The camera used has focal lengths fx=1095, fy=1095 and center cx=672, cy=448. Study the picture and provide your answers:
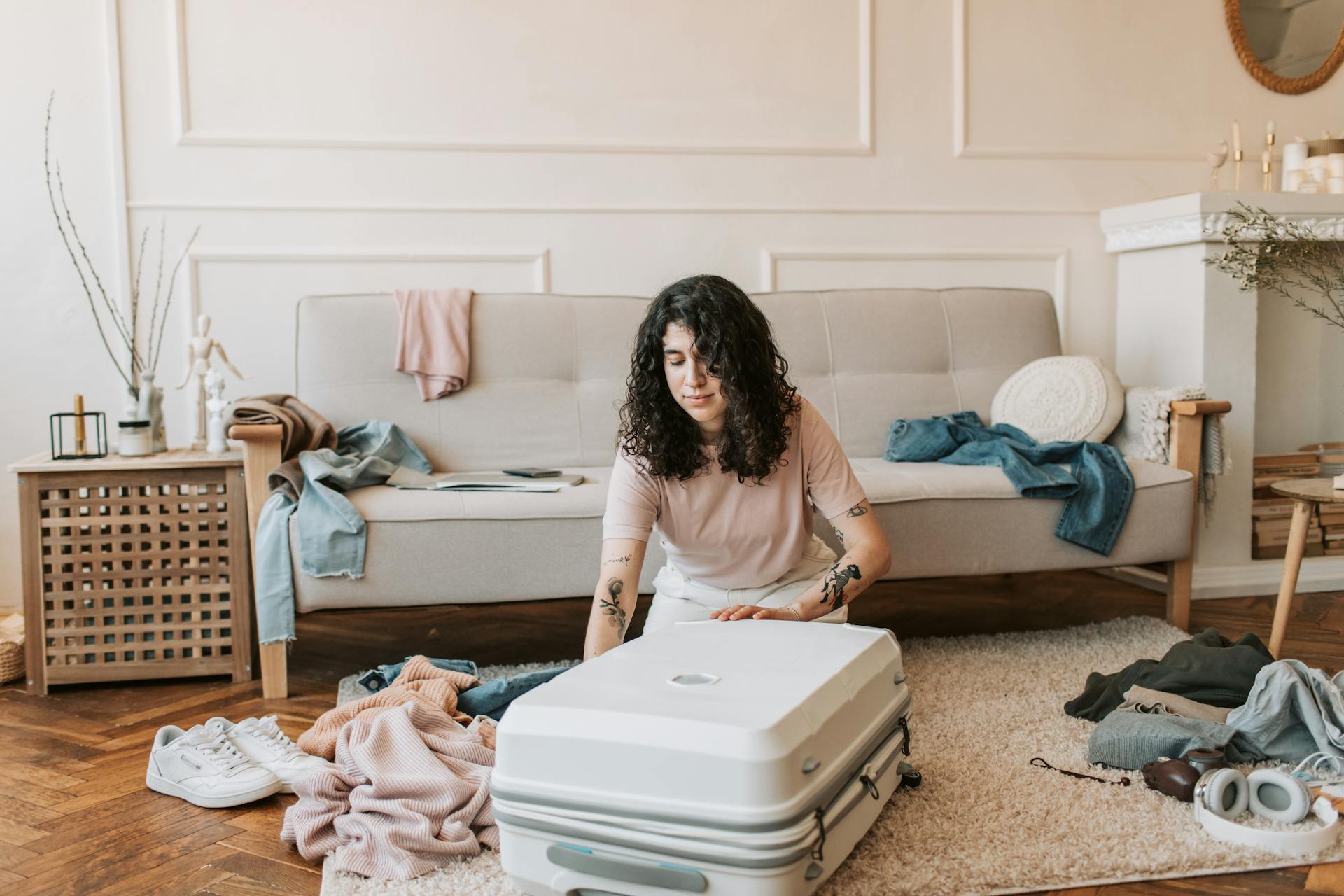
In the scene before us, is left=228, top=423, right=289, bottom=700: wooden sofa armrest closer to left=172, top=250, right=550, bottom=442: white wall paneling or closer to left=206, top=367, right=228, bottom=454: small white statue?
left=206, top=367, right=228, bottom=454: small white statue

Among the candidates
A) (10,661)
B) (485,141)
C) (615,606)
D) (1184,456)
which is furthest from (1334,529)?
(10,661)

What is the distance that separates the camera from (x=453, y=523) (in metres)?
2.46

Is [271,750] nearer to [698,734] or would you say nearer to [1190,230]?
[698,734]

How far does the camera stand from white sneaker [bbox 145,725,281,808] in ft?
6.07

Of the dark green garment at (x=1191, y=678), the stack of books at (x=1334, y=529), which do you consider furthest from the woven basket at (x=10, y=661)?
the stack of books at (x=1334, y=529)

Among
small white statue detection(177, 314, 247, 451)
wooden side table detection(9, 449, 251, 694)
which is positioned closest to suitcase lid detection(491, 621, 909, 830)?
wooden side table detection(9, 449, 251, 694)

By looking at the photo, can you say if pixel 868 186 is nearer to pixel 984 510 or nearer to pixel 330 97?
pixel 984 510

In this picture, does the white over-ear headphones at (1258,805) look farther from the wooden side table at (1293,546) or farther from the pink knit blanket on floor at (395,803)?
the pink knit blanket on floor at (395,803)

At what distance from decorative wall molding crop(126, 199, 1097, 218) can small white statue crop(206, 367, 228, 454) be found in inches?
26.1

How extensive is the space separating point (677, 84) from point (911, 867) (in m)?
2.63

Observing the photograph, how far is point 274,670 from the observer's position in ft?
8.10

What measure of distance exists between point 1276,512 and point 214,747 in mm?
3123

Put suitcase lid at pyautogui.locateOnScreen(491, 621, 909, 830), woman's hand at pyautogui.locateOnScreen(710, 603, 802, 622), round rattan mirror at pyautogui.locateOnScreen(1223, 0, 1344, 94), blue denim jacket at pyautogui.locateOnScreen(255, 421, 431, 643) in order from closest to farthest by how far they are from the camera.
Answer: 1. suitcase lid at pyautogui.locateOnScreen(491, 621, 909, 830)
2. woman's hand at pyautogui.locateOnScreen(710, 603, 802, 622)
3. blue denim jacket at pyautogui.locateOnScreen(255, 421, 431, 643)
4. round rattan mirror at pyautogui.locateOnScreen(1223, 0, 1344, 94)

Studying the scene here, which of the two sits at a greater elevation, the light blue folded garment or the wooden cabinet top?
the wooden cabinet top
